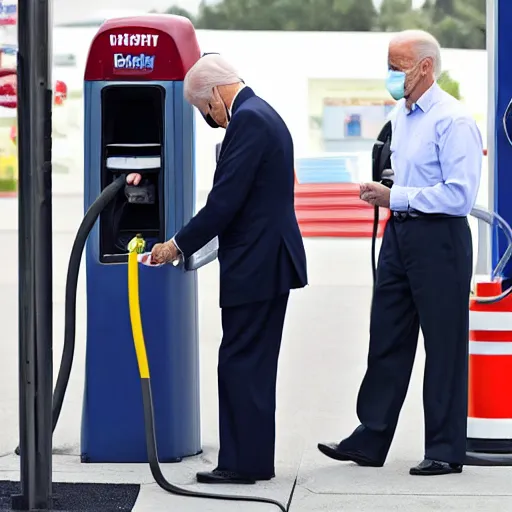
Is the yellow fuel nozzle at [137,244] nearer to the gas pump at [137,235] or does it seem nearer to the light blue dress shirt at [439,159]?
the gas pump at [137,235]

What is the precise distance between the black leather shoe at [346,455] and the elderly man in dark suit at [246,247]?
1.28ft

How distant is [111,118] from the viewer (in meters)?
5.02

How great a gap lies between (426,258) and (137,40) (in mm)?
1384

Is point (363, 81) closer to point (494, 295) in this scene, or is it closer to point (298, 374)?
Result: point (298, 374)

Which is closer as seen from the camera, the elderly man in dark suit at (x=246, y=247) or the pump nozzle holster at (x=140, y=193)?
the elderly man in dark suit at (x=246, y=247)

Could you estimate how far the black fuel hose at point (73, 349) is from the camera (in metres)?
4.39

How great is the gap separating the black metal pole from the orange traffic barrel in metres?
1.86

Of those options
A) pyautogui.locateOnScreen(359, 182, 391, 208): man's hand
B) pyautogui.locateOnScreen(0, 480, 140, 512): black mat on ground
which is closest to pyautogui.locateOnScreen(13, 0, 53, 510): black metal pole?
pyautogui.locateOnScreen(0, 480, 140, 512): black mat on ground

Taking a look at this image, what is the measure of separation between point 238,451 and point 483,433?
1.10m

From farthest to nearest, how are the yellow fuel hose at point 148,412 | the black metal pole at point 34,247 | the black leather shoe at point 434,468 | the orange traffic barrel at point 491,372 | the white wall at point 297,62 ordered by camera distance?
1. the white wall at point 297,62
2. the orange traffic barrel at point 491,372
3. the black leather shoe at point 434,468
4. the yellow fuel hose at point 148,412
5. the black metal pole at point 34,247

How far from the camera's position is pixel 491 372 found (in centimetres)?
514

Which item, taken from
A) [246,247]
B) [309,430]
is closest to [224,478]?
[246,247]

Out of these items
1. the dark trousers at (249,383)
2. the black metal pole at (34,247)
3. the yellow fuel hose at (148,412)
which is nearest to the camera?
the black metal pole at (34,247)

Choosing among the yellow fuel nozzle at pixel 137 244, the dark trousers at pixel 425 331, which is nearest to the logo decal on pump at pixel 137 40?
the yellow fuel nozzle at pixel 137 244
